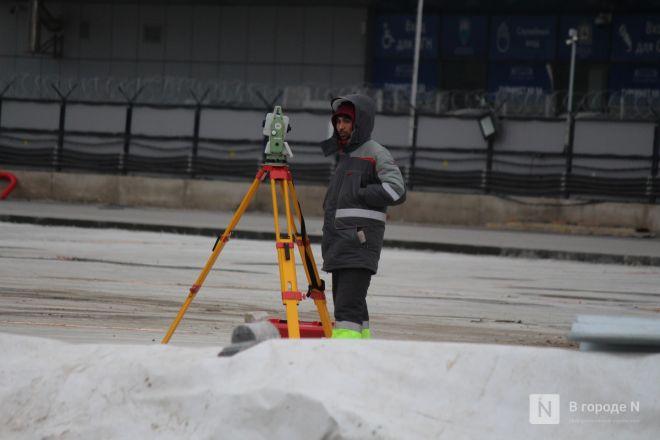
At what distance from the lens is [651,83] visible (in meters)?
35.1

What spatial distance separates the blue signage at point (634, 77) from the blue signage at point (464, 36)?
4.08 meters

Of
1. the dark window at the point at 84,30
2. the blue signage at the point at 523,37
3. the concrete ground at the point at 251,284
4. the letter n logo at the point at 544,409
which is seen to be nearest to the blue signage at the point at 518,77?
the blue signage at the point at 523,37

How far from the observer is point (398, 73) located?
37000 millimetres

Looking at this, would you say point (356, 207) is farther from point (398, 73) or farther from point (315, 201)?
point (398, 73)

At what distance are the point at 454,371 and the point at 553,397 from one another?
47 cm

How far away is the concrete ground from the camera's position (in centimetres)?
963

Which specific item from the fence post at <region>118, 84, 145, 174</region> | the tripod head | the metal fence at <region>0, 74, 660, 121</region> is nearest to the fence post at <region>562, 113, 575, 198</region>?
the metal fence at <region>0, 74, 660, 121</region>

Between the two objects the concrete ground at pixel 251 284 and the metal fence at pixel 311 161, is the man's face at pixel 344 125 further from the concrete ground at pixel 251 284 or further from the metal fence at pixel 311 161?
the metal fence at pixel 311 161

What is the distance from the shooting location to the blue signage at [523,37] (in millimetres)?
35906

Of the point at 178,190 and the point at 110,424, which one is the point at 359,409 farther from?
the point at 178,190

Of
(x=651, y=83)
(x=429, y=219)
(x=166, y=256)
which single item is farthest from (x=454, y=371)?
(x=651, y=83)

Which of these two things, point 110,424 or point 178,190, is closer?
point 110,424

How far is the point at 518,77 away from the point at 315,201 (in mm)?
12464

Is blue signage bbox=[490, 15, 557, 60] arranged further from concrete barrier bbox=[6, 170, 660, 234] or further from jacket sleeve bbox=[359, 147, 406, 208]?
jacket sleeve bbox=[359, 147, 406, 208]
